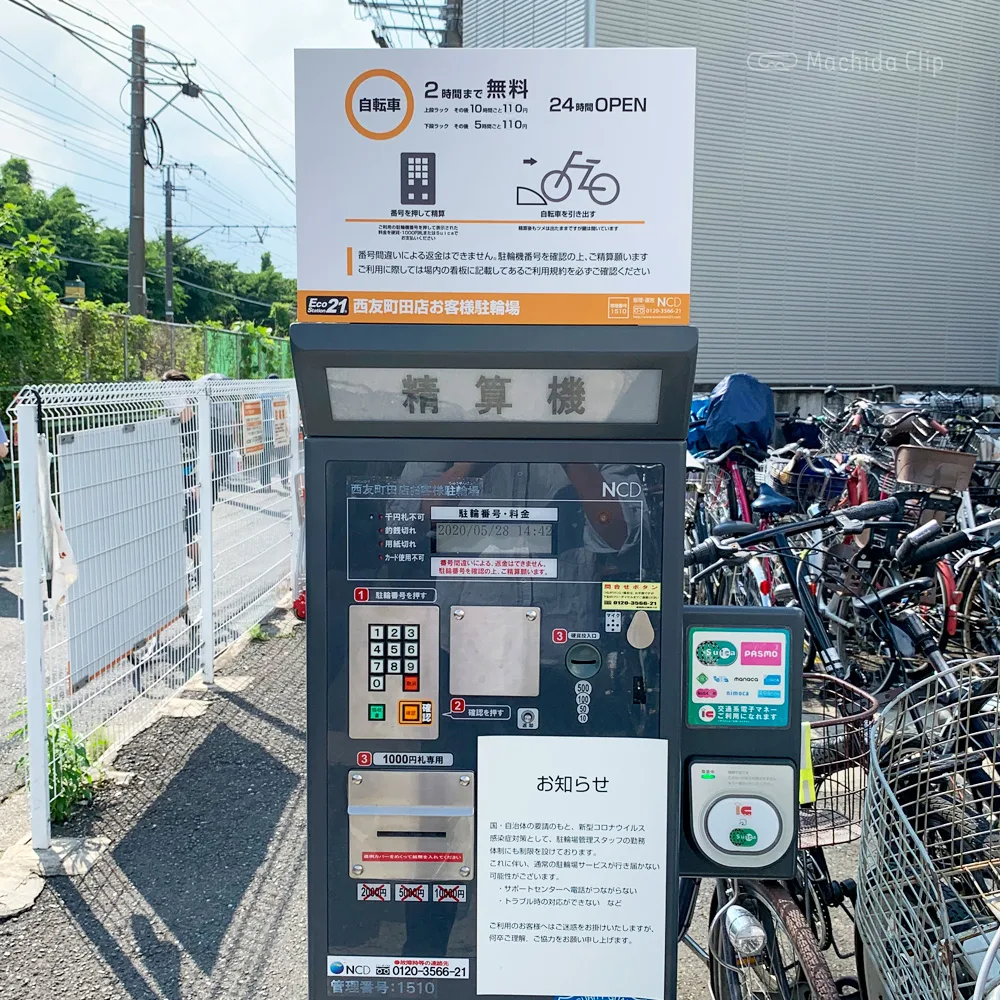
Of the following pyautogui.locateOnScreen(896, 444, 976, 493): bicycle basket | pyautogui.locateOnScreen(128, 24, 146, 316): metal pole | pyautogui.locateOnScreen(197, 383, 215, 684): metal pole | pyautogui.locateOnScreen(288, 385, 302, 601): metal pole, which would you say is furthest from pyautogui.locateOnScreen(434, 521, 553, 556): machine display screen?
pyautogui.locateOnScreen(128, 24, 146, 316): metal pole

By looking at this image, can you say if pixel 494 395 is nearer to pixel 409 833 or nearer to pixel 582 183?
pixel 582 183

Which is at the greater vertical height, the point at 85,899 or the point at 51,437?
the point at 51,437

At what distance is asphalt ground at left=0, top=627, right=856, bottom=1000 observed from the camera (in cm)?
289

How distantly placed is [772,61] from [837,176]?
1981mm

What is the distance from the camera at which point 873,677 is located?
4.73 metres

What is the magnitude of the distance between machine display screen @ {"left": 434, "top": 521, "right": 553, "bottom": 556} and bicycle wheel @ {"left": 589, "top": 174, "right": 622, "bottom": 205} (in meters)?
0.57

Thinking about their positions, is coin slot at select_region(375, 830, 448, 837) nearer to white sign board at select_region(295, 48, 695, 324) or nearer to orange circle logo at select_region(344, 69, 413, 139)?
white sign board at select_region(295, 48, 695, 324)

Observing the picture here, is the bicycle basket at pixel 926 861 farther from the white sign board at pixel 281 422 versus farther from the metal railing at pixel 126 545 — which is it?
the white sign board at pixel 281 422

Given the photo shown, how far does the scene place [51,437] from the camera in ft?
11.9

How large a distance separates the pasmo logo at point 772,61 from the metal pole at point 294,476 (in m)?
10.1

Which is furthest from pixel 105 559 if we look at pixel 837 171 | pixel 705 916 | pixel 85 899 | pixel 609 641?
pixel 837 171

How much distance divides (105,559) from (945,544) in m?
3.34

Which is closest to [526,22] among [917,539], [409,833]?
[917,539]

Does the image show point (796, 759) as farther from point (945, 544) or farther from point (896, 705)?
point (945, 544)
